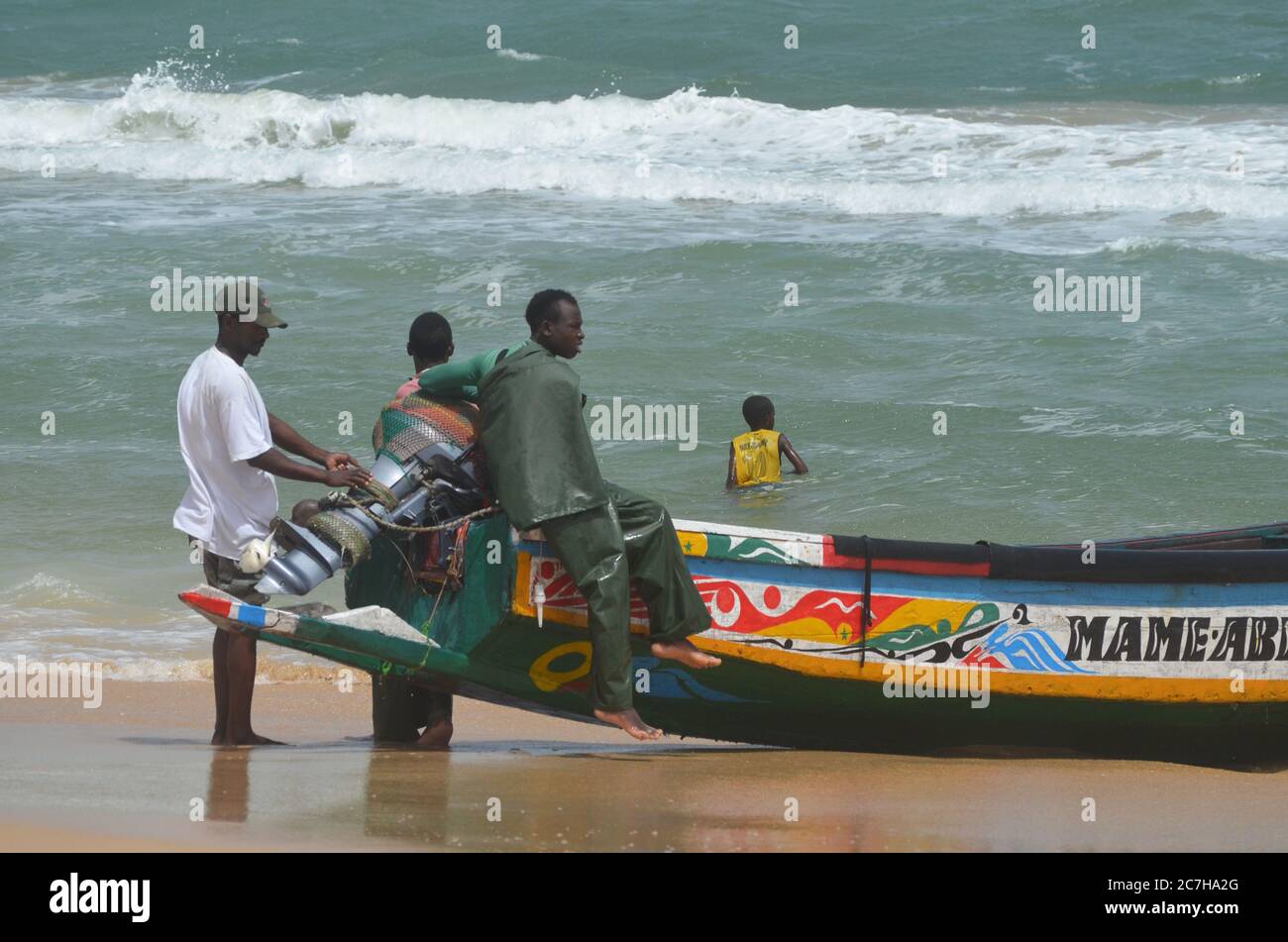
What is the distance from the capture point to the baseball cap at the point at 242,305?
5312mm

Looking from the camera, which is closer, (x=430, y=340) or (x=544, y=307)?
(x=544, y=307)

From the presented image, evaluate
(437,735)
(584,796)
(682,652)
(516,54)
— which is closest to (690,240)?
(516,54)

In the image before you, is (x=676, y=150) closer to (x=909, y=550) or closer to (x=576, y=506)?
(x=909, y=550)

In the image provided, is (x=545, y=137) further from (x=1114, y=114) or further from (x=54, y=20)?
(x=54, y=20)

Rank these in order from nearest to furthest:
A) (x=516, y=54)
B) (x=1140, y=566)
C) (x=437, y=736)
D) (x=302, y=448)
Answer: (x=302, y=448) → (x=1140, y=566) → (x=437, y=736) → (x=516, y=54)

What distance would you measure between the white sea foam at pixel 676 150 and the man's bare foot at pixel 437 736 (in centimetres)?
1270

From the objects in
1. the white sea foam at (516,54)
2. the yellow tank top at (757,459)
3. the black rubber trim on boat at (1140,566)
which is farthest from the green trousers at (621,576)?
the white sea foam at (516,54)

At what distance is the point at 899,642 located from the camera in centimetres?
551

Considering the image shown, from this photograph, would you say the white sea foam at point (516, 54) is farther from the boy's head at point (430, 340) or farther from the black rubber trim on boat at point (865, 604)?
the black rubber trim on boat at point (865, 604)

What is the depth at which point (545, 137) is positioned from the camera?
21.8 m

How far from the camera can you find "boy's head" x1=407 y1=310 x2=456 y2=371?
18.6 ft

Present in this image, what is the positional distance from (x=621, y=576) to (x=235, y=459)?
126cm

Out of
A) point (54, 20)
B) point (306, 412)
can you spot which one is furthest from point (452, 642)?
point (54, 20)

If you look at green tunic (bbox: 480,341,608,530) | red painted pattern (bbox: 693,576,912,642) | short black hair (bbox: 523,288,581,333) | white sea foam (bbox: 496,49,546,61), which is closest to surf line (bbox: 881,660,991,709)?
red painted pattern (bbox: 693,576,912,642)
